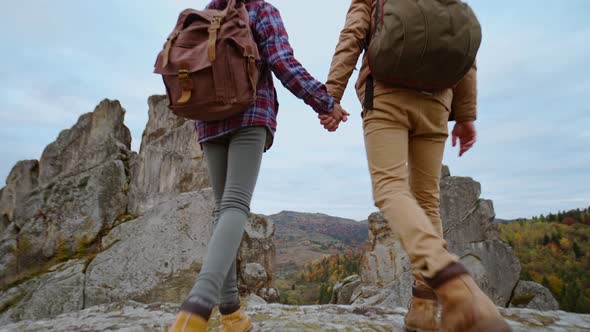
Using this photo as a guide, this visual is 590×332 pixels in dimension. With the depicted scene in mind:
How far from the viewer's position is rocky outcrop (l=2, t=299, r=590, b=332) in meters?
2.38

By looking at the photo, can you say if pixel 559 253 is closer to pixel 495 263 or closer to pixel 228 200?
pixel 495 263

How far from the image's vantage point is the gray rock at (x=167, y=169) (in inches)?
316

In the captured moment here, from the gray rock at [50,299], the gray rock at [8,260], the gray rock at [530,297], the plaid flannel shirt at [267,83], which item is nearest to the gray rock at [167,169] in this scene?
the gray rock at [50,299]

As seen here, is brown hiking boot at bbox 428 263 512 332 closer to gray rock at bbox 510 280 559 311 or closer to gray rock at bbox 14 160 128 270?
gray rock at bbox 14 160 128 270

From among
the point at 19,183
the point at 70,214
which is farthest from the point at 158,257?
the point at 19,183

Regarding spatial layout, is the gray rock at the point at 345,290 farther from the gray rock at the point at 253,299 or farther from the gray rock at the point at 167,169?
the gray rock at the point at 253,299

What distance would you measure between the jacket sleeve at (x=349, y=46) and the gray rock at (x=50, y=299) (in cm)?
598

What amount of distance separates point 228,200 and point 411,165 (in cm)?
104

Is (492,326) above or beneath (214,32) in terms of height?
beneath

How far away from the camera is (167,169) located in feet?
27.3

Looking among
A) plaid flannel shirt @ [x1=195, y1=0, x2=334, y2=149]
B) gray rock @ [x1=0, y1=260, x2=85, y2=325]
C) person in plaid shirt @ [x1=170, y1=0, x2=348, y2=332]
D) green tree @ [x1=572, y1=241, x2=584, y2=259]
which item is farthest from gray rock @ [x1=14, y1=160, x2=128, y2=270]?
green tree @ [x1=572, y1=241, x2=584, y2=259]

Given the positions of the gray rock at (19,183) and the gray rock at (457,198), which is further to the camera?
the gray rock at (457,198)

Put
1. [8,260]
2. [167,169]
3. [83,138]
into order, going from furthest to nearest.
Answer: [83,138]
[167,169]
[8,260]

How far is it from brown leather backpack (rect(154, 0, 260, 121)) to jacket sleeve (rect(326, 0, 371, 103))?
0.46 metres
